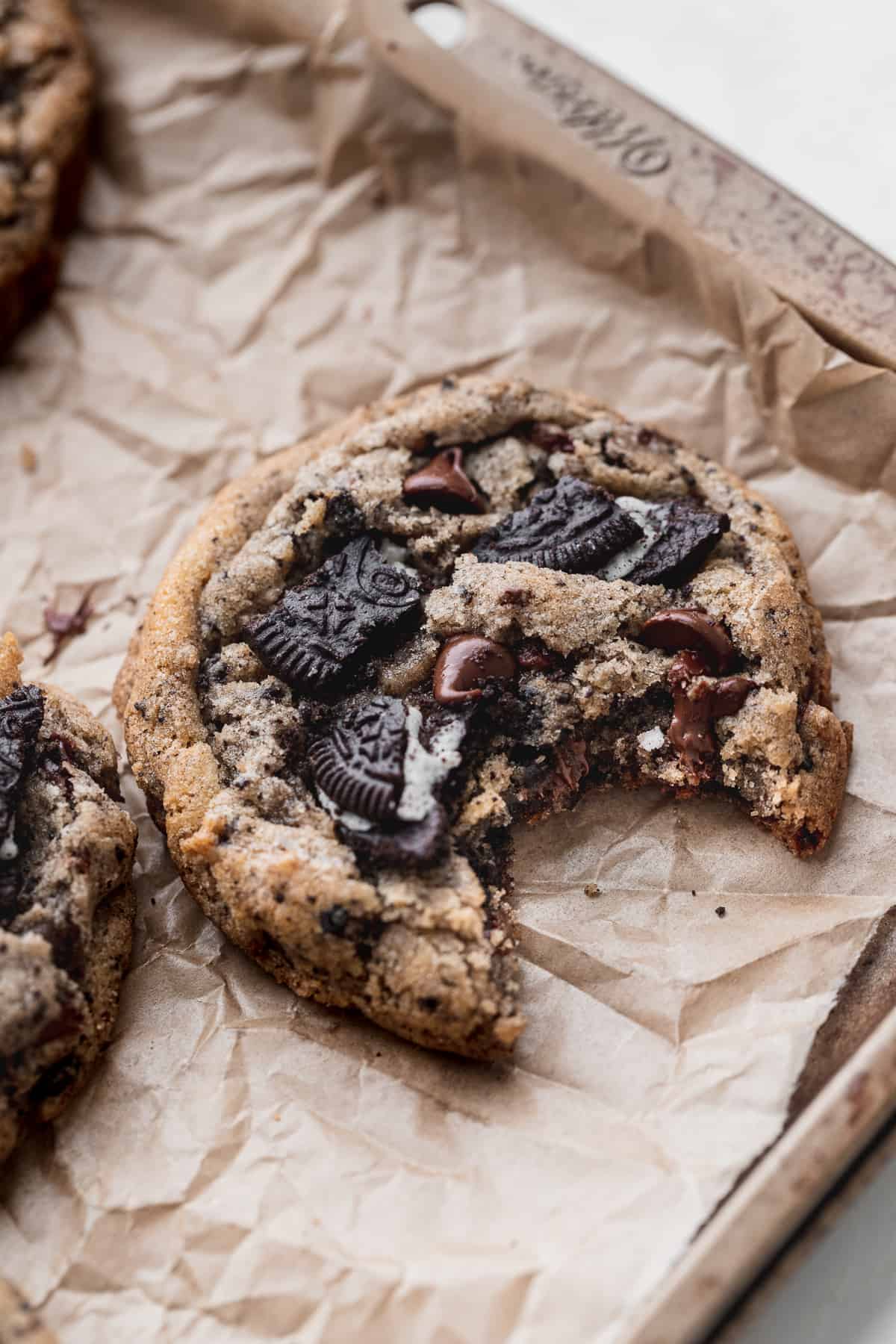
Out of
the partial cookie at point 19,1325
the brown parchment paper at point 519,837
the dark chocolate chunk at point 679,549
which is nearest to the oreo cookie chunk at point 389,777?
the brown parchment paper at point 519,837

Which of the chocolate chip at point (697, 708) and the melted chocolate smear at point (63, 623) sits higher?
the chocolate chip at point (697, 708)

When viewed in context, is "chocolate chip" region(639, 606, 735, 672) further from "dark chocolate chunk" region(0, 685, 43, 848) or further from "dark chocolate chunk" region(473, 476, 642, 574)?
"dark chocolate chunk" region(0, 685, 43, 848)

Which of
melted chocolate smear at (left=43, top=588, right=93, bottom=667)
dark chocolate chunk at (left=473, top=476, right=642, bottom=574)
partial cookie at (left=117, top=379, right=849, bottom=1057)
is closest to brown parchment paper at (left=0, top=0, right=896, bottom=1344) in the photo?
melted chocolate smear at (left=43, top=588, right=93, bottom=667)

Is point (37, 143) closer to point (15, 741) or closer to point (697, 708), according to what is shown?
→ point (15, 741)

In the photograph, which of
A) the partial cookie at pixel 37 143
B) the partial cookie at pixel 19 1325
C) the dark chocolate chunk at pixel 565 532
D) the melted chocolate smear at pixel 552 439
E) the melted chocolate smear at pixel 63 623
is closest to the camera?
the partial cookie at pixel 19 1325

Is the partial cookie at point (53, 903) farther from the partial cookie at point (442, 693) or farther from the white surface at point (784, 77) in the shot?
the white surface at point (784, 77)
